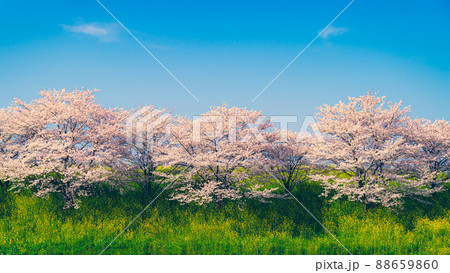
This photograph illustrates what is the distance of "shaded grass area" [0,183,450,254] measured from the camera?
15.3 m

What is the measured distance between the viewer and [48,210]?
64.1 ft

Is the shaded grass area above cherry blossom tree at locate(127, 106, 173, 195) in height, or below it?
below

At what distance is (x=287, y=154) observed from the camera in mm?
21875

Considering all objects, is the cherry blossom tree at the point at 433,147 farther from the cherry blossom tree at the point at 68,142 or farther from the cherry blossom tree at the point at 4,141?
the cherry blossom tree at the point at 4,141

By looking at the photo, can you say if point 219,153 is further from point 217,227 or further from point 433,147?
point 433,147

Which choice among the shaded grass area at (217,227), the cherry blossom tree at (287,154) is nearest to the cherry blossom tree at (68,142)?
the shaded grass area at (217,227)

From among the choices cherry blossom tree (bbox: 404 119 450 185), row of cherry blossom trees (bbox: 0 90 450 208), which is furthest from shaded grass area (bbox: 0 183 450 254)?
cherry blossom tree (bbox: 404 119 450 185)

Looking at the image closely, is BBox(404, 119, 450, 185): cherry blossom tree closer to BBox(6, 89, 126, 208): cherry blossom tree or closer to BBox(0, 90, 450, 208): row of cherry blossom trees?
BBox(0, 90, 450, 208): row of cherry blossom trees

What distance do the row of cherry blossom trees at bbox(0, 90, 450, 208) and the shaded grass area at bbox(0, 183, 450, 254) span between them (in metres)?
1.03

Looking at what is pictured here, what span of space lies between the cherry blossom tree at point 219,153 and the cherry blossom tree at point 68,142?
4.35 meters

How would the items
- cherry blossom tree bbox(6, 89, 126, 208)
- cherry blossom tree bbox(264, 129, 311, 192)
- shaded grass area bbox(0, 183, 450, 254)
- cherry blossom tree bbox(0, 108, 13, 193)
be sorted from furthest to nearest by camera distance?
cherry blossom tree bbox(0, 108, 13, 193)
cherry blossom tree bbox(264, 129, 311, 192)
cherry blossom tree bbox(6, 89, 126, 208)
shaded grass area bbox(0, 183, 450, 254)

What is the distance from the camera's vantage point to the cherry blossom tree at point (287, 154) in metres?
21.6

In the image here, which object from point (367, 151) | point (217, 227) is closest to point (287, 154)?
point (367, 151)

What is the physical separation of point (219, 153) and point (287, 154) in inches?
210
